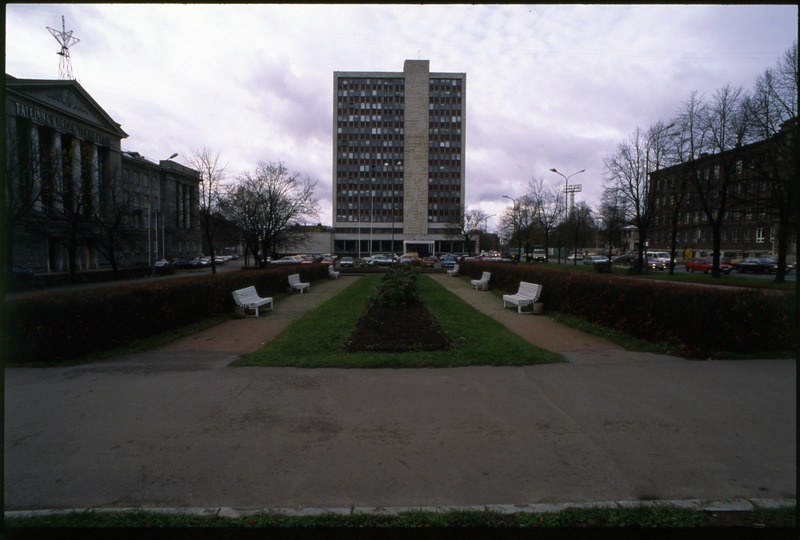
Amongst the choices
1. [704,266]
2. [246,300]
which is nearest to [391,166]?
[704,266]

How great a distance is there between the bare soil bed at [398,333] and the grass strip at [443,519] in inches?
200

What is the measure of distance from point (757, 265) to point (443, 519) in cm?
4826

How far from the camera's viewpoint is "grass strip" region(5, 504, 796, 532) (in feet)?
9.42

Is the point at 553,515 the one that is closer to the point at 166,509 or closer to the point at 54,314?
the point at 166,509

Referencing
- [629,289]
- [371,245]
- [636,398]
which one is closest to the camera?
[636,398]

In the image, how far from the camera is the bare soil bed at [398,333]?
8.19 metres

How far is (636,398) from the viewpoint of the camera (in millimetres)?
5363

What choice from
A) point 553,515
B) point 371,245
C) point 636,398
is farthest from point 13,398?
point 371,245

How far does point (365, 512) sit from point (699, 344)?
7.64 meters

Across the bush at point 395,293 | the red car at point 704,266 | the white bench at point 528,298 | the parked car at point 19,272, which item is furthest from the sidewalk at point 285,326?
the red car at point 704,266

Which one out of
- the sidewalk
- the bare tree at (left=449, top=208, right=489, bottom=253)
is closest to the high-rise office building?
the bare tree at (left=449, top=208, right=489, bottom=253)

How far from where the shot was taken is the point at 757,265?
38.7 meters

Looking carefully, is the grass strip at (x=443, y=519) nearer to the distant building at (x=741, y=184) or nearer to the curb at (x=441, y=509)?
the curb at (x=441, y=509)

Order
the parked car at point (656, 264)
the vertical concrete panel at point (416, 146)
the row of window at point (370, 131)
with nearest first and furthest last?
the parked car at point (656, 264) < the vertical concrete panel at point (416, 146) < the row of window at point (370, 131)
